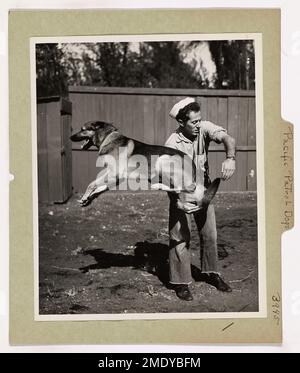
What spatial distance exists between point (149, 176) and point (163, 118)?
239mm

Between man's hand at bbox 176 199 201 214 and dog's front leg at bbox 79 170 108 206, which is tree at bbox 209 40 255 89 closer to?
man's hand at bbox 176 199 201 214

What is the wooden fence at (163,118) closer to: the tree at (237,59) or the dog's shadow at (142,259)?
the tree at (237,59)

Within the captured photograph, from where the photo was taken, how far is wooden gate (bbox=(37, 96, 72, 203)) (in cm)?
203

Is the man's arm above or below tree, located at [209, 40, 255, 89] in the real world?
below

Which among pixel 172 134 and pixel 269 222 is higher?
pixel 172 134

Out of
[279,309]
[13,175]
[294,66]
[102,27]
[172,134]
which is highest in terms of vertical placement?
[102,27]

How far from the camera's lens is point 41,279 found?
2.06 m

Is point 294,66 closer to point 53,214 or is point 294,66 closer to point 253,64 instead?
point 253,64

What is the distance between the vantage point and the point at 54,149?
81.0 inches

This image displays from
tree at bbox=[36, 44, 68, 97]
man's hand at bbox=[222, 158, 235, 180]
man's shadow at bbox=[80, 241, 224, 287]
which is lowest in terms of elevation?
man's shadow at bbox=[80, 241, 224, 287]

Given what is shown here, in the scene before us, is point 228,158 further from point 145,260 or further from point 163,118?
point 145,260

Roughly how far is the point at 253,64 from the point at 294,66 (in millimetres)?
156

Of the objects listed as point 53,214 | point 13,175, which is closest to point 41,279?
point 53,214

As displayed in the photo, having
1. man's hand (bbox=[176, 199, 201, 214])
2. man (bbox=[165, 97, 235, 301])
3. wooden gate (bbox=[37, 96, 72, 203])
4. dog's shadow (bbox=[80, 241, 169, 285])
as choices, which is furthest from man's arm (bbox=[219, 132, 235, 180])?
wooden gate (bbox=[37, 96, 72, 203])
